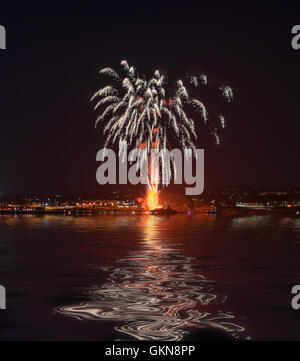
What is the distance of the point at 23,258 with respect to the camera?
1177 inches

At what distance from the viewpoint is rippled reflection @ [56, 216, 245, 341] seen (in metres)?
13.3

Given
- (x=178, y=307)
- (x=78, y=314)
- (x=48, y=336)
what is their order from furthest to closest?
1. (x=178, y=307)
2. (x=78, y=314)
3. (x=48, y=336)

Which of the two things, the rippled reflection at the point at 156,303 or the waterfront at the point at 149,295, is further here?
the rippled reflection at the point at 156,303

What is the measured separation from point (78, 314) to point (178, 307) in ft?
8.09

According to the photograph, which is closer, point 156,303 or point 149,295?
point 156,303

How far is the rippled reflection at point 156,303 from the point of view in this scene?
43.6ft

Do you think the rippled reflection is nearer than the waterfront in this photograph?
No

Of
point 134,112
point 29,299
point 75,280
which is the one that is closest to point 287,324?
point 29,299

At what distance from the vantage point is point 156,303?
16.3 meters

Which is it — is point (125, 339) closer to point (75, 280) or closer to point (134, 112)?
point (75, 280)

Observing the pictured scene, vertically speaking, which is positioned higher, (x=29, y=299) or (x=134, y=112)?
(x=134, y=112)
